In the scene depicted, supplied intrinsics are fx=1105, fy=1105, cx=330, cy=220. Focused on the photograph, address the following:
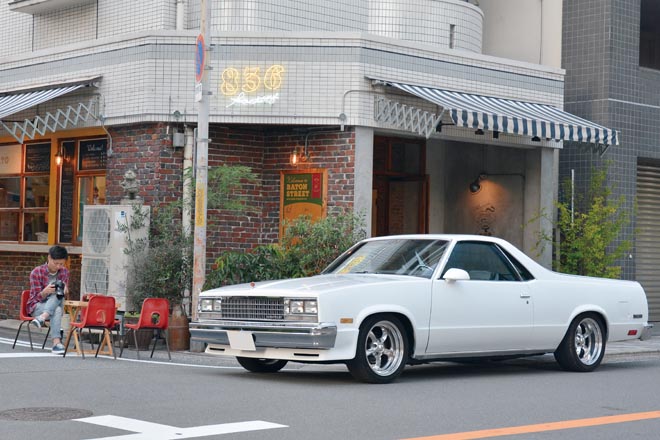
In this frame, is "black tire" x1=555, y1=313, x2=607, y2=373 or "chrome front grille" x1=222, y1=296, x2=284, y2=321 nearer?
"chrome front grille" x1=222, y1=296, x2=284, y2=321

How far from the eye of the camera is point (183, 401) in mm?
9484

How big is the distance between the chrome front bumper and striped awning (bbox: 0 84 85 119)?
22.2ft

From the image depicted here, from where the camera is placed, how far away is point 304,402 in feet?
31.5

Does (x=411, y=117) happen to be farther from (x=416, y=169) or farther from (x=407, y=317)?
(x=407, y=317)

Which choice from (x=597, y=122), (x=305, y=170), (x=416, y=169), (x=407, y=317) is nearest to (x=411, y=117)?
(x=305, y=170)

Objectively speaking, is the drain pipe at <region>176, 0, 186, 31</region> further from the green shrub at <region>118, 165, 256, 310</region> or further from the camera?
the camera

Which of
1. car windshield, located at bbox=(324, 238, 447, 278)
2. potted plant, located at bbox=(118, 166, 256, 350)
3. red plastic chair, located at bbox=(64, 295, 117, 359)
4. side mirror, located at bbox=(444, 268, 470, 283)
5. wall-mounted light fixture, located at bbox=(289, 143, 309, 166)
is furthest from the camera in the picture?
wall-mounted light fixture, located at bbox=(289, 143, 309, 166)

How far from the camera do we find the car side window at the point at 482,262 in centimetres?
1214

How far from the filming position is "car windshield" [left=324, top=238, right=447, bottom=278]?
39.1ft

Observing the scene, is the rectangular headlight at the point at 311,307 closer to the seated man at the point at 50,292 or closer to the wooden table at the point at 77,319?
the wooden table at the point at 77,319

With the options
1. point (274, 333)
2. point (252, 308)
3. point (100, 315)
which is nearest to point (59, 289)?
point (100, 315)

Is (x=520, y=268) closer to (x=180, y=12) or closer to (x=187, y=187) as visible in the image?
(x=187, y=187)

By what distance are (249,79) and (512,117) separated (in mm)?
4044

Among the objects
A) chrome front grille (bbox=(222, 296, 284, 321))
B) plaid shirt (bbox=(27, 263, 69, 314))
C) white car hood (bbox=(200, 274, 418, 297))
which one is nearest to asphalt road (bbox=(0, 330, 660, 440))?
chrome front grille (bbox=(222, 296, 284, 321))
